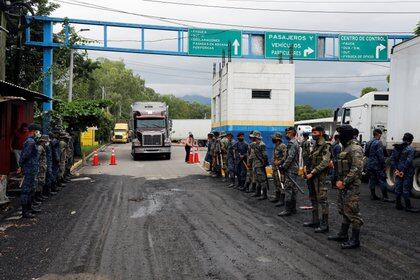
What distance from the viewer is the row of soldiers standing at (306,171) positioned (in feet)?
24.1

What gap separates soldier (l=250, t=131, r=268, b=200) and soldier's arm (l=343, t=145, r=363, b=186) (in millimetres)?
5275

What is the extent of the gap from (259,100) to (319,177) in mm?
10340

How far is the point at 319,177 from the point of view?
8.57 metres

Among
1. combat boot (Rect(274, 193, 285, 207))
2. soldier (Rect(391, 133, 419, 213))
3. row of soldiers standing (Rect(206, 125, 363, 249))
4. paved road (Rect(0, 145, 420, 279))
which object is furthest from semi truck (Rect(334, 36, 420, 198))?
combat boot (Rect(274, 193, 285, 207))

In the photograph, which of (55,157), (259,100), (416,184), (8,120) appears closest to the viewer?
(416,184)

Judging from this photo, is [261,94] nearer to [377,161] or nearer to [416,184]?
[377,161]

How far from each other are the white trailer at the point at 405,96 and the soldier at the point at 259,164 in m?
3.94

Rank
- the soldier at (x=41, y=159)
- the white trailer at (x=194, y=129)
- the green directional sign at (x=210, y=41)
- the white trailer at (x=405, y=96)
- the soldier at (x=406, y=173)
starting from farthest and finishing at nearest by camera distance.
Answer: the white trailer at (x=194, y=129) → the green directional sign at (x=210, y=41) → the white trailer at (x=405, y=96) → the soldier at (x=41, y=159) → the soldier at (x=406, y=173)

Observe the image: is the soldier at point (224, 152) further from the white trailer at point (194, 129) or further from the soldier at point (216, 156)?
the white trailer at point (194, 129)

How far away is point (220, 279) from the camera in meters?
5.70

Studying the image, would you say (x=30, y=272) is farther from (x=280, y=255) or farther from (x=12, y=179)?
(x=12, y=179)

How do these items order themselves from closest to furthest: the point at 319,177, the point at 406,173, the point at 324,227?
the point at 324,227, the point at 319,177, the point at 406,173

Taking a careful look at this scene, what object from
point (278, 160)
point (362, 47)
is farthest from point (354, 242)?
point (362, 47)

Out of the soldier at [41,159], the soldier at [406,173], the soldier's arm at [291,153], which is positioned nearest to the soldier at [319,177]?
the soldier's arm at [291,153]
